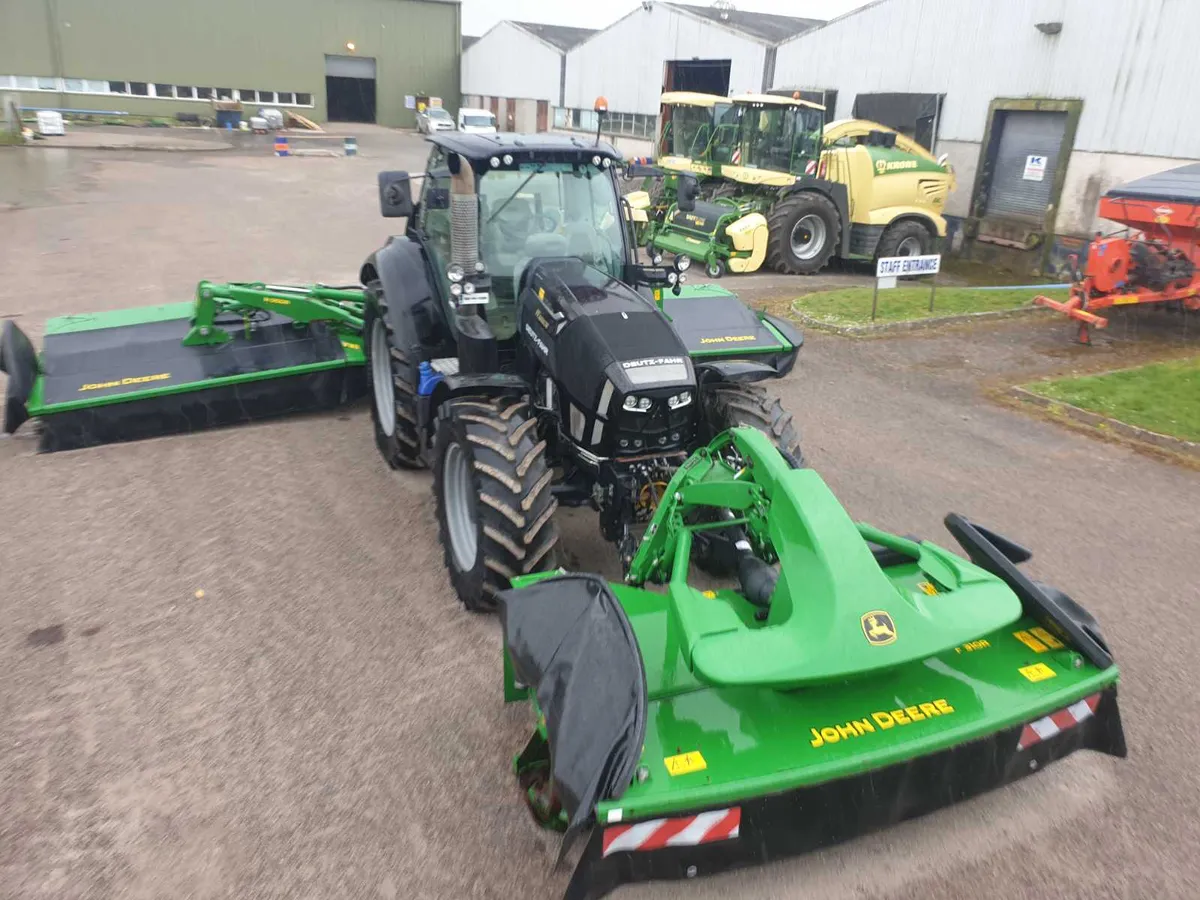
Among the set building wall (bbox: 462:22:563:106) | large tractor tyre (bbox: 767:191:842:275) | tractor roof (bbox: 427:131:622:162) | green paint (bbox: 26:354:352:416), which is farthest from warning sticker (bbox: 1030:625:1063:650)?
building wall (bbox: 462:22:563:106)

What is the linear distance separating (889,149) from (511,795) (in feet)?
41.3

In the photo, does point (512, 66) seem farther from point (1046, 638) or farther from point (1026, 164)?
point (1046, 638)

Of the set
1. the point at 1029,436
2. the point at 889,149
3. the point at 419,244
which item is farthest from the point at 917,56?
the point at 419,244

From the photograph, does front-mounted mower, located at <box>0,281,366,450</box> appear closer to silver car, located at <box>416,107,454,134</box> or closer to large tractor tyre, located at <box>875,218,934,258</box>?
large tractor tyre, located at <box>875,218,934,258</box>

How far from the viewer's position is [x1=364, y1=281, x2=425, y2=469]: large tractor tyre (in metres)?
5.04

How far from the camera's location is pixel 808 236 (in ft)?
41.2

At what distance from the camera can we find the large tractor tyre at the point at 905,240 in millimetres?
12594

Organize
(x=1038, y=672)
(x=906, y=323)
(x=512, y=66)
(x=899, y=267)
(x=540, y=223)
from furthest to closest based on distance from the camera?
1. (x=512, y=66)
2. (x=906, y=323)
3. (x=899, y=267)
4. (x=540, y=223)
5. (x=1038, y=672)

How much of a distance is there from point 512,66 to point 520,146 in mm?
35671

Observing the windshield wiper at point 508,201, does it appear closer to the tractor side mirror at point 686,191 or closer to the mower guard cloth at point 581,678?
the tractor side mirror at point 686,191

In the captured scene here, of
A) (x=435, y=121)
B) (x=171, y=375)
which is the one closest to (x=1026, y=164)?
(x=171, y=375)

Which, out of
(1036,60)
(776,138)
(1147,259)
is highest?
(1036,60)

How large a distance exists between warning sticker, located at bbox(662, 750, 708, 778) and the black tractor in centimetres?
132

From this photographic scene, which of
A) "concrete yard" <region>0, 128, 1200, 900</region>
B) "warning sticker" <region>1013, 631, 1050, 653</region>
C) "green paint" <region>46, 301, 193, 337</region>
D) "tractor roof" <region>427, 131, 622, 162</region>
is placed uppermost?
"tractor roof" <region>427, 131, 622, 162</region>
